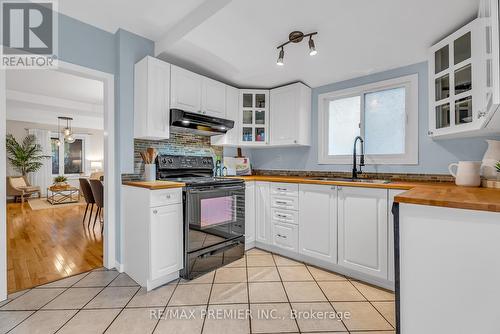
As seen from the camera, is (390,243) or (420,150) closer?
(390,243)

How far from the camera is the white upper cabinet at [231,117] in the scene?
3092 millimetres

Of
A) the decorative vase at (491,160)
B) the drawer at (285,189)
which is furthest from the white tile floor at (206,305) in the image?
the decorative vase at (491,160)

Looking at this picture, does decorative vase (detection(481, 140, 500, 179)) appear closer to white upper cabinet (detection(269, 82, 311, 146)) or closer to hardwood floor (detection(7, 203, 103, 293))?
white upper cabinet (detection(269, 82, 311, 146))

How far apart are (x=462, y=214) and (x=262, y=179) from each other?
1.97 meters

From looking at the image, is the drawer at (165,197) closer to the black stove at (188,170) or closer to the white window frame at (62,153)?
the black stove at (188,170)

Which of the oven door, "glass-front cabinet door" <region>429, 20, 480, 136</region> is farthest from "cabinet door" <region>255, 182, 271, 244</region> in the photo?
"glass-front cabinet door" <region>429, 20, 480, 136</region>

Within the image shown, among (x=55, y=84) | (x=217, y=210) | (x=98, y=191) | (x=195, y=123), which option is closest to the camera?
(x=217, y=210)

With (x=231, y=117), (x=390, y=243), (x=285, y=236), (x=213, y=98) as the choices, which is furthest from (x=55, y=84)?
(x=390, y=243)

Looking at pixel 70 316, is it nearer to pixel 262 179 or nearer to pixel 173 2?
pixel 262 179

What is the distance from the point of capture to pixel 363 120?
109 inches

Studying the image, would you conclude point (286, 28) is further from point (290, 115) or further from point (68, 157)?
point (68, 157)

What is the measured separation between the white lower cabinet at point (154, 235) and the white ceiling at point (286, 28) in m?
1.48

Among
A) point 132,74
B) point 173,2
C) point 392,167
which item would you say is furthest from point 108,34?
point 392,167

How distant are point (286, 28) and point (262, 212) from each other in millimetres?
1963
